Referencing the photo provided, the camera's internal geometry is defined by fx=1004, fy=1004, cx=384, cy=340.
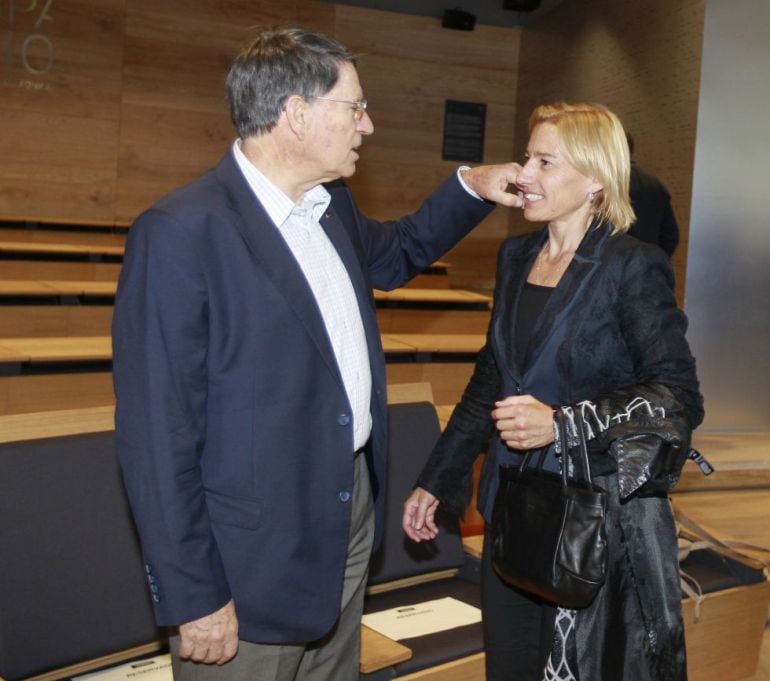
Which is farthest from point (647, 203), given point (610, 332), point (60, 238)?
point (60, 238)

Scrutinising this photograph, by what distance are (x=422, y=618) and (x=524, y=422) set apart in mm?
1016

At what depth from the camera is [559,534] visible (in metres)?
1.72

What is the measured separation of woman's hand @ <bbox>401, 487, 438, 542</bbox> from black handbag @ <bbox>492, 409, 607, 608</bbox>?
282 mm

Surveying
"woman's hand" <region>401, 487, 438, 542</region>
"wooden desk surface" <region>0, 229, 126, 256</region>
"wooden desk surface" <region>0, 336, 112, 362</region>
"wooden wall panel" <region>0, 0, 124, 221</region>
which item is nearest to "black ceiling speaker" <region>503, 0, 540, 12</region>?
"wooden wall panel" <region>0, 0, 124, 221</region>

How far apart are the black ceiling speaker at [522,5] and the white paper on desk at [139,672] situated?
7.90 m

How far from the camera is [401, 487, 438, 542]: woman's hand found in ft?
6.77

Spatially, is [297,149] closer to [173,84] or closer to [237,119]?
[237,119]

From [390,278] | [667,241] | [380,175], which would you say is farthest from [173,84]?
[390,278]

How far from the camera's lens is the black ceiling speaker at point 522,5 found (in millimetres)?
8961

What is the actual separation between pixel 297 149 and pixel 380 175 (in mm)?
8108

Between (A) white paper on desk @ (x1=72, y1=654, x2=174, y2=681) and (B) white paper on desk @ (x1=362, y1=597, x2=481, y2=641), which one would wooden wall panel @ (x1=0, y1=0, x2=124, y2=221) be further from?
(A) white paper on desk @ (x1=72, y1=654, x2=174, y2=681)

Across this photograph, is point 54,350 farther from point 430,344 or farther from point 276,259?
point 276,259

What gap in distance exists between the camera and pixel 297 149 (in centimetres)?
163

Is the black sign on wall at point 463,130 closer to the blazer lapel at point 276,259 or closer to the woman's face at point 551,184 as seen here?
the woman's face at point 551,184
